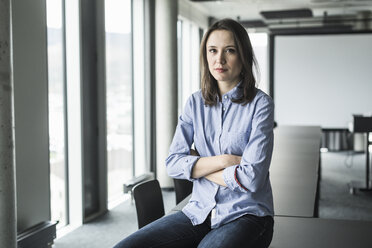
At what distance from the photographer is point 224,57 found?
5.60 ft

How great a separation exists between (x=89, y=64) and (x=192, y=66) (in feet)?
16.7

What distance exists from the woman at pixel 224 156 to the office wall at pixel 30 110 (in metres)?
1.97

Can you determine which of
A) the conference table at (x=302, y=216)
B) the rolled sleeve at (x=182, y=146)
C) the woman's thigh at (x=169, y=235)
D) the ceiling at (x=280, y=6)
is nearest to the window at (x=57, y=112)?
the conference table at (x=302, y=216)

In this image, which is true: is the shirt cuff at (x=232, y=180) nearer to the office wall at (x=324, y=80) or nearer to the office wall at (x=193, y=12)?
the office wall at (x=193, y=12)

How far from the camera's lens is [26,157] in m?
3.42

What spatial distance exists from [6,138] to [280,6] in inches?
336

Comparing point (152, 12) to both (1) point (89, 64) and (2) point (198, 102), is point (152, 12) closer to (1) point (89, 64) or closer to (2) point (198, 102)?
(1) point (89, 64)

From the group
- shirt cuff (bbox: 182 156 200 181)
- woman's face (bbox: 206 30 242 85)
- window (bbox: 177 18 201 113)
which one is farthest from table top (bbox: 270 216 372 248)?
window (bbox: 177 18 201 113)

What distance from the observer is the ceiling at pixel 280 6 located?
29.8 feet

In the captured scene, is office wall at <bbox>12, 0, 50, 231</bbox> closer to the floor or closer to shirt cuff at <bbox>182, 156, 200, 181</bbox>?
the floor

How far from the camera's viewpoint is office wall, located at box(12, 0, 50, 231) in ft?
10.8

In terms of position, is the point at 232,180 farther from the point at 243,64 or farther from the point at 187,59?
the point at 187,59

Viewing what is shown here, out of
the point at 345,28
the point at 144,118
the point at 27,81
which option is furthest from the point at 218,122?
the point at 345,28

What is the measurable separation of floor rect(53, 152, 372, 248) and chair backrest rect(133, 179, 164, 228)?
6.04 feet
